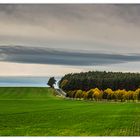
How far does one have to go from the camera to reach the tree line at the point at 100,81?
1714cm

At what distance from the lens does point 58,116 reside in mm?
17297

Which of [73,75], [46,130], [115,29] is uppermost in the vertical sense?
[115,29]

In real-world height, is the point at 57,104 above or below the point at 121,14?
below

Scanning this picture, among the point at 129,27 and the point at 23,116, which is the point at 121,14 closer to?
the point at 129,27

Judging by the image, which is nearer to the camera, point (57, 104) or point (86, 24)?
point (86, 24)

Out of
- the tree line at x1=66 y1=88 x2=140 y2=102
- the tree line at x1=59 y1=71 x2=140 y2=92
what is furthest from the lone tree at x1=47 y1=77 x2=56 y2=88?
the tree line at x1=66 y1=88 x2=140 y2=102

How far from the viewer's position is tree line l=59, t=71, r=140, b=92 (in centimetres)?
1714

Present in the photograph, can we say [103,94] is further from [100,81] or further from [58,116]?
[58,116]

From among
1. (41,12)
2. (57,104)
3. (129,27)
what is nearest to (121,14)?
(129,27)

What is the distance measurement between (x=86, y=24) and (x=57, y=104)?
2533 millimetres

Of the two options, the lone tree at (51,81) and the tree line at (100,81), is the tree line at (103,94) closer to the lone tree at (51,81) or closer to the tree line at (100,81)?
the tree line at (100,81)

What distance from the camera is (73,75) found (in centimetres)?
1720

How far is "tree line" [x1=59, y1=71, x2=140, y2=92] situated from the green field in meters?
0.42

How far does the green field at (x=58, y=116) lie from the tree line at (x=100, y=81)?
0.42 metres
